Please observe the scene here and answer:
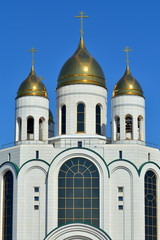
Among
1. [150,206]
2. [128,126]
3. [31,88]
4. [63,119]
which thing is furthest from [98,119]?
[150,206]

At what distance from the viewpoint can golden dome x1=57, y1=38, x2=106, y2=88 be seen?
190 feet

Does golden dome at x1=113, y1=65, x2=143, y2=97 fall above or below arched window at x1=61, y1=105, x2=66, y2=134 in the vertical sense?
above

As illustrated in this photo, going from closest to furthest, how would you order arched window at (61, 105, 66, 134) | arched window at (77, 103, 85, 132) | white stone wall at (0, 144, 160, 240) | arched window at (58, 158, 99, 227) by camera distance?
white stone wall at (0, 144, 160, 240) < arched window at (58, 158, 99, 227) < arched window at (77, 103, 85, 132) < arched window at (61, 105, 66, 134)

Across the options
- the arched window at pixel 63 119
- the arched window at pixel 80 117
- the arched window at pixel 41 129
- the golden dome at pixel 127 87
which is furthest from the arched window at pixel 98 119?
the arched window at pixel 41 129

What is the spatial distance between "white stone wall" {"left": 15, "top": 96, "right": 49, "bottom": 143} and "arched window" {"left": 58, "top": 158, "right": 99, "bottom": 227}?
425 cm

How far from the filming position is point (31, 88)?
187ft

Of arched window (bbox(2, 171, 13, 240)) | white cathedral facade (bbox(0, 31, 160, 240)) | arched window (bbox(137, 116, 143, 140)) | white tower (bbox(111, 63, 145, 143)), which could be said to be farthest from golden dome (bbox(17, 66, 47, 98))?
arched window (bbox(137, 116, 143, 140))

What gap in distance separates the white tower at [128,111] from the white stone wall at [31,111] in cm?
567

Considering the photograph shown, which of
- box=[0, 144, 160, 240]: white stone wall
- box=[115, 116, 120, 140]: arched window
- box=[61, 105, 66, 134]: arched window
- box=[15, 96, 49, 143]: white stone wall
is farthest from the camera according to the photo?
box=[61, 105, 66, 134]: arched window

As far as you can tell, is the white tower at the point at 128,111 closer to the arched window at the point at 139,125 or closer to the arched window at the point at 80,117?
the arched window at the point at 139,125

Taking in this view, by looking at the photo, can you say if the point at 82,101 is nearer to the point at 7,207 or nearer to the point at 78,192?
the point at 78,192

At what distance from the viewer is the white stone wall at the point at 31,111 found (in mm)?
56031

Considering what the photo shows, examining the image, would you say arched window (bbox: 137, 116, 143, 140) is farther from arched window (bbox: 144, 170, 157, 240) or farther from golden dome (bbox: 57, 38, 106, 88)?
golden dome (bbox: 57, 38, 106, 88)

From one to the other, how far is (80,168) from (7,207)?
663cm
